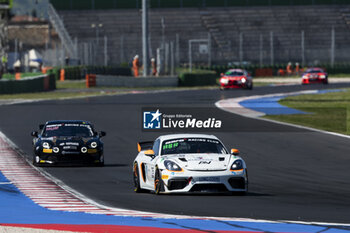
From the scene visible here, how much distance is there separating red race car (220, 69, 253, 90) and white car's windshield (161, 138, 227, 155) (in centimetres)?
4380

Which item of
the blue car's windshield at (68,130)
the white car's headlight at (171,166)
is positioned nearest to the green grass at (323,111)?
the blue car's windshield at (68,130)

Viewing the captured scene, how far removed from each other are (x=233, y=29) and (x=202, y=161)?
78947 mm

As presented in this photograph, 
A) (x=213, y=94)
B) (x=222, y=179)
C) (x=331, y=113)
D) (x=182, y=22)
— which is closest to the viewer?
(x=222, y=179)

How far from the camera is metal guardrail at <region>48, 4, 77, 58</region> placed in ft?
277

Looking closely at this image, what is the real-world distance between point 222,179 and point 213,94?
40.2 m

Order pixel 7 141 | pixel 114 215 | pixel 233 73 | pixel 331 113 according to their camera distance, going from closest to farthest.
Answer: pixel 114 215 → pixel 7 141 → pixel 331 113 → pixel 233 73

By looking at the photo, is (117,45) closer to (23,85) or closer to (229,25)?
(229,25)

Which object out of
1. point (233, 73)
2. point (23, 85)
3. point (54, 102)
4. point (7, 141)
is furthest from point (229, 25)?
point (7, 141)

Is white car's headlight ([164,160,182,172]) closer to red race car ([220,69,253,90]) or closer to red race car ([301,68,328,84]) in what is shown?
red race car ([220,69,253,90])

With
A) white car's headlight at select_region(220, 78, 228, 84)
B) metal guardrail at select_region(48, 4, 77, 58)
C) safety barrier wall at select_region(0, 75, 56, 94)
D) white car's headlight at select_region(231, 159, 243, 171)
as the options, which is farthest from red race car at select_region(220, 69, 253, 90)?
white car's headlight at select_region(231, 159, 243, 171)

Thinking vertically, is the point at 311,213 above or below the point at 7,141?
above

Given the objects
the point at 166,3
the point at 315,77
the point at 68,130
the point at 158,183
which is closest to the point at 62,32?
the point at 166,3

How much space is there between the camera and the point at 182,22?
9300 cm

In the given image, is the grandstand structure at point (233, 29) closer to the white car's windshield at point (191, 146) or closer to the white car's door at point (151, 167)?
the white car's windshield at point (191, 146)
